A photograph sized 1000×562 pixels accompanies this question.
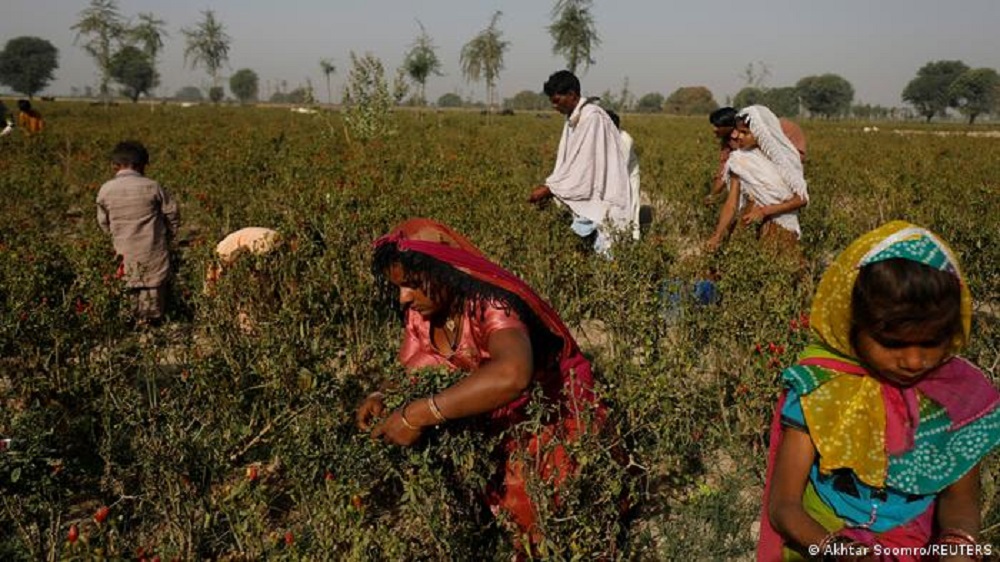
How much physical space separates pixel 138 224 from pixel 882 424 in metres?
4.69

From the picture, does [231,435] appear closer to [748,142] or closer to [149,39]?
[748,142]

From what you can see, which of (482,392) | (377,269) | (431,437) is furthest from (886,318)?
(377,269)

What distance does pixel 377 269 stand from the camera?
2.21m

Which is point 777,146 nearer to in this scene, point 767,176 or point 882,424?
point 767,176

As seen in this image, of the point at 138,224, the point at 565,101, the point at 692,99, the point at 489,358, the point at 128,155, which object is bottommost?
the point at 489,358

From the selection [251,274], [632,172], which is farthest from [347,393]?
[632,172]

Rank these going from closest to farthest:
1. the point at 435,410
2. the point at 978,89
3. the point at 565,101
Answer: the point at 435,410
the point at 565,101
the point at 978,89

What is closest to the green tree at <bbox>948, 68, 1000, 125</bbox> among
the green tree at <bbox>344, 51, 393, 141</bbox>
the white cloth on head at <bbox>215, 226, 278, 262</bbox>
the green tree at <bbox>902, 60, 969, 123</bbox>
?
the green tree at <bbox>902, 60, 969, 123</bbox>

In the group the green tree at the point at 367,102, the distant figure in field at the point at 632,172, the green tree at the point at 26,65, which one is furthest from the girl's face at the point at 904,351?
the green tree at the point at 26,65

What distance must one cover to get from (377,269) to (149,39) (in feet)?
165

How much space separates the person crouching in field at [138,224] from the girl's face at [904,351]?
4436 millimetres

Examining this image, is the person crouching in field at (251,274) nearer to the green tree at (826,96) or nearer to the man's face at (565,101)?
the man's face at (565,101)

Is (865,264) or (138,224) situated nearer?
(865,264)

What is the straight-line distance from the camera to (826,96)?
96.2 metres
